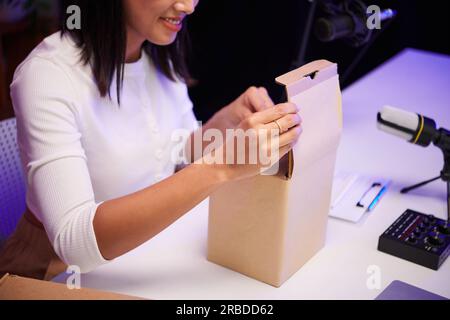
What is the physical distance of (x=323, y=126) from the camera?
37.6 inches

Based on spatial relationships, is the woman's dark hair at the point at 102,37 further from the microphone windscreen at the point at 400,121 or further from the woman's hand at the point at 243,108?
the microphone windscreen at the point at 400,121

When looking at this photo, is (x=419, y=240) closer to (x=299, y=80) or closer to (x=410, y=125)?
(x=410, y=125)

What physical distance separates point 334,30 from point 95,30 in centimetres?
67

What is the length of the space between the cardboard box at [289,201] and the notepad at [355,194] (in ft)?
0.57

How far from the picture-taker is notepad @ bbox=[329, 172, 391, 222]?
1.20 meters

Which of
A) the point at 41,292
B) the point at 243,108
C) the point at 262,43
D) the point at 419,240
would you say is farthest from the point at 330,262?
the point at 262,43

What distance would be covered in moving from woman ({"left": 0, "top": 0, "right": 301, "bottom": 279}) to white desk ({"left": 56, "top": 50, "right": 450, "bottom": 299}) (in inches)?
2.8

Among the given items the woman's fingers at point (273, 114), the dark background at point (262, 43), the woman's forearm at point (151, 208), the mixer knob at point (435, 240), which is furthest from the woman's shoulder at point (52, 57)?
the dark background at point (262, 43)

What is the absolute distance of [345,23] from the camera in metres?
1.55

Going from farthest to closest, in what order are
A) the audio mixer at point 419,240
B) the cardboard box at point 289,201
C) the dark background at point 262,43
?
the dark background at point 262,43, the audio mixer at point 419,240, the cardboard box at point 289,201

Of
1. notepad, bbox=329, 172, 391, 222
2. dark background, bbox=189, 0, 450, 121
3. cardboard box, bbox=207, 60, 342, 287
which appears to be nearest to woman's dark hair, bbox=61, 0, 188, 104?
cardboard box, bbox=207, 60, 342, 287

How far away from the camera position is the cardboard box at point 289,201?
914 millimetres

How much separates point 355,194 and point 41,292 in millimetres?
719

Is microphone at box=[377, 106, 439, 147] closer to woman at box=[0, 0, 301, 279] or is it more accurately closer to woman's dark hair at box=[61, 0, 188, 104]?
woman at box=[0, 0, 301, 279]
